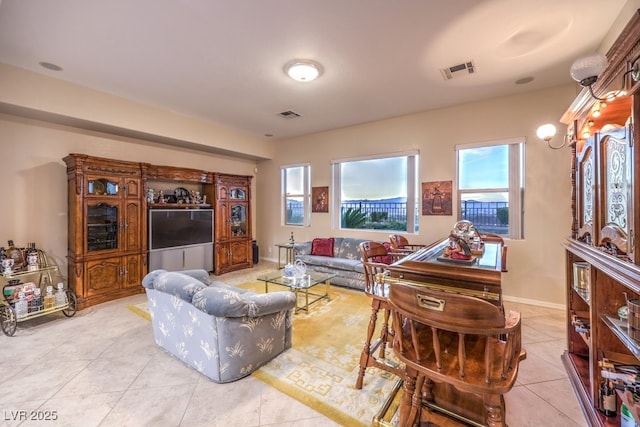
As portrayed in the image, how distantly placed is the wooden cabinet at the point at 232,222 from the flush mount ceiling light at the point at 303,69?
3.04m

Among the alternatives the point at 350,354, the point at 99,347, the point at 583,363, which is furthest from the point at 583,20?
the point at 99,347

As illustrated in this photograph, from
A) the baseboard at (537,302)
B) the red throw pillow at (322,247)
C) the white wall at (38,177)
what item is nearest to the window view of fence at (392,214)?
the red throw pillow at (322,247)

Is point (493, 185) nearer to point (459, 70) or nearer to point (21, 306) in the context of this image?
point (459, 70)

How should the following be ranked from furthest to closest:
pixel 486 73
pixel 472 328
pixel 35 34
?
pixel 486 73 → pixel 35 34 → pixel 472 328

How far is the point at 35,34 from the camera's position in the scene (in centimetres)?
249

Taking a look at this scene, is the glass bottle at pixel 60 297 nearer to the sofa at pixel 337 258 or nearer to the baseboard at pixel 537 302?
the sofa at pixel 337 258

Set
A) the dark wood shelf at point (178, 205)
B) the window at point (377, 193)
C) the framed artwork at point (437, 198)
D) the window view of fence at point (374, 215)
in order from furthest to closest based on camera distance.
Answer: the window view of fence at point (374, 215)
the window at point (377, 193)
the dark wood shelf at point (178, 205)
the framed artwork at point (437, 198)

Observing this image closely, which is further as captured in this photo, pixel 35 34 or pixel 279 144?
pixel 279 144

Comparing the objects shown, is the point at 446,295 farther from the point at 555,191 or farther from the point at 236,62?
the point at 555,191

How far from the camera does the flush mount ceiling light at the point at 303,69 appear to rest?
115 inches

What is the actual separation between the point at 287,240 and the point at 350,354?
4.20 metres

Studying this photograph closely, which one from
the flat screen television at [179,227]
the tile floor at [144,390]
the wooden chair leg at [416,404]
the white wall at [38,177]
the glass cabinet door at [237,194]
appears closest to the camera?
the wooden chair leg at [416,404]

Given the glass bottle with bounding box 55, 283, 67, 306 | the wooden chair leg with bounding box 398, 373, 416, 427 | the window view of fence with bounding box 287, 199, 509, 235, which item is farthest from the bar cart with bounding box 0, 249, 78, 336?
the window view of fence with bounding box 287, 199, 509, 235

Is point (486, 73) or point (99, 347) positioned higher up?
point (486, 73)
